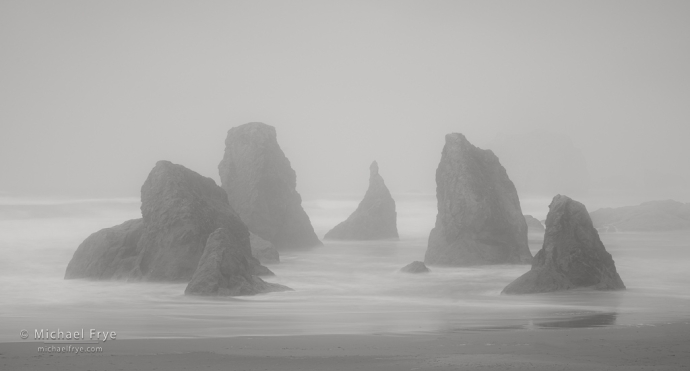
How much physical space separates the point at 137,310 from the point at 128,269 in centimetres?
1133

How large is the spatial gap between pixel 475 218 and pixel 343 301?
1596cm

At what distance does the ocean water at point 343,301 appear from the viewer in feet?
69.8

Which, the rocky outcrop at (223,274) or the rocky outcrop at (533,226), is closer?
the rocky outcrop at (223,274)

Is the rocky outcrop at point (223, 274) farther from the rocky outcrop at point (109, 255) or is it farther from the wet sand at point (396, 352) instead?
the wet sand at point (396, 352)

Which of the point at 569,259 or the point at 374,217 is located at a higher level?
the point at 374,217

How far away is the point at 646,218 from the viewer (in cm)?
8950

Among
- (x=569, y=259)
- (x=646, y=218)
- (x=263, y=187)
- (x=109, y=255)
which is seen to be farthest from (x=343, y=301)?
(x=646, y=218)

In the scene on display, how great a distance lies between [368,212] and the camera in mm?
72938

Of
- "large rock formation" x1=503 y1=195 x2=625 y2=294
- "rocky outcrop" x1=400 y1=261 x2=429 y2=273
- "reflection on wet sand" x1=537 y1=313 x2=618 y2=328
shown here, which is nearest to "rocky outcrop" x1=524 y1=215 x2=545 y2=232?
"rocky outcrop" x1=400 y1=261 x2=429 y2=273

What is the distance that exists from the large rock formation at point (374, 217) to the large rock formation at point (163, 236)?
32.5 meters

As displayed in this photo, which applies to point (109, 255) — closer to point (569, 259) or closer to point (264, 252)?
point (264, 252)

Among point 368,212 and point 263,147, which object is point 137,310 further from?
point 368,212

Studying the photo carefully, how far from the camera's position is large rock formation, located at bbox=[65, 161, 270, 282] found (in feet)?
120

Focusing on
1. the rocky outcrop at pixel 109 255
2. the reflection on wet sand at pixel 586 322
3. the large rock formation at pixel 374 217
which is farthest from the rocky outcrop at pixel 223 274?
the large rock formation at pixel 374 217
